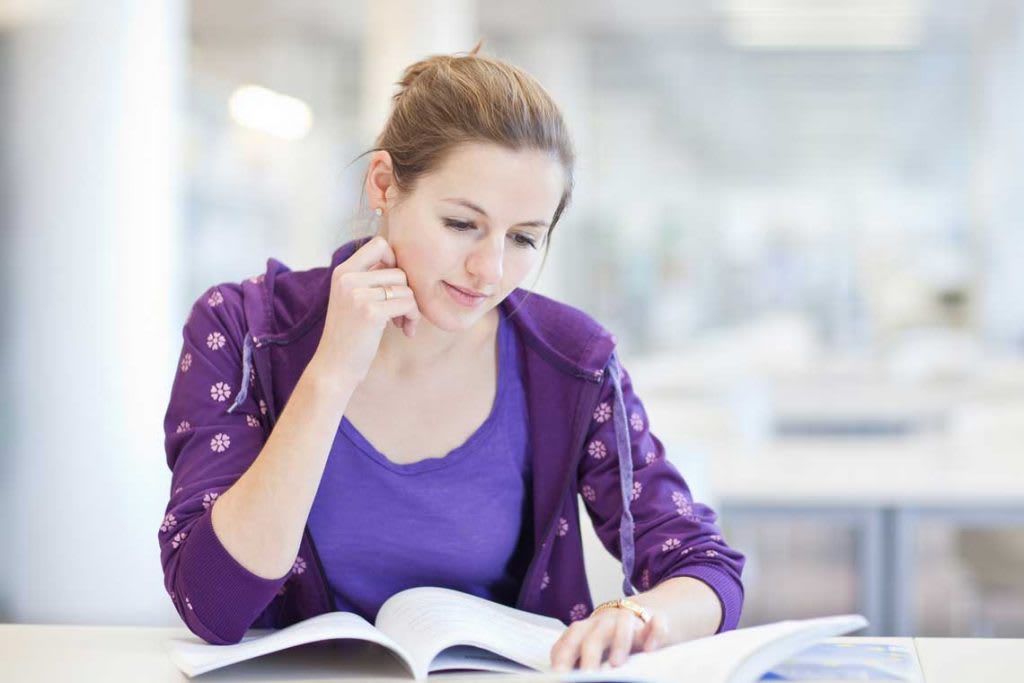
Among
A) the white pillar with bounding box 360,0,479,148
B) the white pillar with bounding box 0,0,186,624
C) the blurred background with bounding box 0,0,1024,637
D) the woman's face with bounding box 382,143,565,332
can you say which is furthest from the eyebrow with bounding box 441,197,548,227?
the white pillar with bounding box 360,0,479,148

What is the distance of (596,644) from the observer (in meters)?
0.91

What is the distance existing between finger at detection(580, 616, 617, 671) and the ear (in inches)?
18.9

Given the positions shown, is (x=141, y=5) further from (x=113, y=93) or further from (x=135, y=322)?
(x=135, y=322)

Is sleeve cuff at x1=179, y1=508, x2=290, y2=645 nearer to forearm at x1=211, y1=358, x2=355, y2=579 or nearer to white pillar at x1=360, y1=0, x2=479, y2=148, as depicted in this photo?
forearm at x1=211, y1=358, x2=355, y2=579

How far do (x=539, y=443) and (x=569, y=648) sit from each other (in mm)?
342

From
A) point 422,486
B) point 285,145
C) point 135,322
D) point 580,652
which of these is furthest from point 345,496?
point 285,145

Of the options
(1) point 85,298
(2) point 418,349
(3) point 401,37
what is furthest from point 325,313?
(3) point 401,37

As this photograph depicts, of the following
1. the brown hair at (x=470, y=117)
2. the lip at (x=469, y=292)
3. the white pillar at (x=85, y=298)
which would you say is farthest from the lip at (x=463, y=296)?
the white pillar at (x=85, y=298)

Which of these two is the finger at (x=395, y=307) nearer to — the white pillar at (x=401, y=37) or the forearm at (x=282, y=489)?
the forearm at (x=282, y=489)

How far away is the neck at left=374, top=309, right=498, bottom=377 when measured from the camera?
1.25 m

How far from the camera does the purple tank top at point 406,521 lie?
117 cm

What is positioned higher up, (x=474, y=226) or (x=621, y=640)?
(x=474, y=226)

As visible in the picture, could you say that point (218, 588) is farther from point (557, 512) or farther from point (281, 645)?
point (557, 512)

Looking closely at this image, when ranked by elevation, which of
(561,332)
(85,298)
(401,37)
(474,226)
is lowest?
(85,298)
